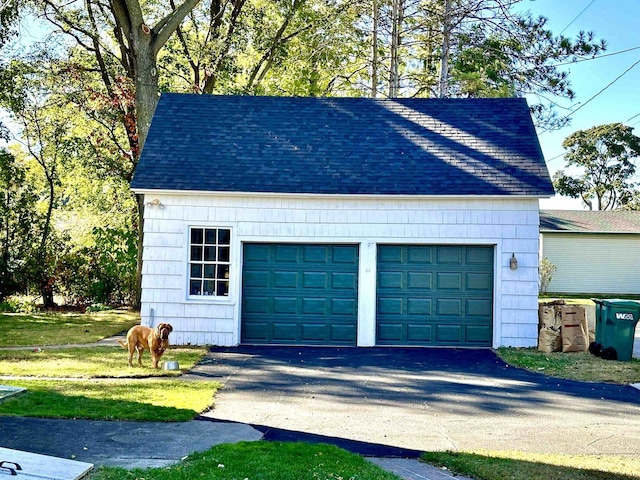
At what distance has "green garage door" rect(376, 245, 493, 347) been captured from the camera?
531 inches

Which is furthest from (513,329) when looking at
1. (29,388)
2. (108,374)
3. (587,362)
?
(29,388)

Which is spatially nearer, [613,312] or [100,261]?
[613,312]

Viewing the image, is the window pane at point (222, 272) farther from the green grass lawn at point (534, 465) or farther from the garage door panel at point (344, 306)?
the green grass lawn at point (534, 465)

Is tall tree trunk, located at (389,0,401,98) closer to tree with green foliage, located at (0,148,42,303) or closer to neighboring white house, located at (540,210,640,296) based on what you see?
neighboring white house, located at (540,210,640,296)

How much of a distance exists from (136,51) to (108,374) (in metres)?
11.2

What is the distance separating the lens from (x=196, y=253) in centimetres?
1349

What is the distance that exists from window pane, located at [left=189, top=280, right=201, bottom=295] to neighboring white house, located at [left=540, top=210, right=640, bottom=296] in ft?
67.0

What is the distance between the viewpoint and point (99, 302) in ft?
69.7

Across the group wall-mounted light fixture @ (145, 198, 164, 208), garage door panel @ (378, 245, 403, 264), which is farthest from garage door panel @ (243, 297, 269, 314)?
wall-mounted light fixture @ (145, 198, 164, 208)

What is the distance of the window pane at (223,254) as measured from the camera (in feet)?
44.4

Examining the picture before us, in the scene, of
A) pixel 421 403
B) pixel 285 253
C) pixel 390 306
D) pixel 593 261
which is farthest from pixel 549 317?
pixel 593 261

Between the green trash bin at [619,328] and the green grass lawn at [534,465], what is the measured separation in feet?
21.3

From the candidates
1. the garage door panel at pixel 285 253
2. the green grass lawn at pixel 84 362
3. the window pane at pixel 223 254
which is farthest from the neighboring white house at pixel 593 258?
the green grass lawn at pixel 84 362

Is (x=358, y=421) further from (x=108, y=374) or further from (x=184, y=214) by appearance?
(x=184, y=214)
